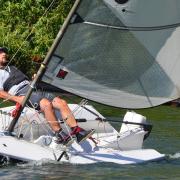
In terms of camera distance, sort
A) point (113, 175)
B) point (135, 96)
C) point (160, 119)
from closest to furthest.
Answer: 1. point (113, 175)
2. point (135, 96)
3. point (160, 119)

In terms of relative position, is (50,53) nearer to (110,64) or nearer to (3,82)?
(110,64)

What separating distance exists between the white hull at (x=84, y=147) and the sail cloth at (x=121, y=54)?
858 mm

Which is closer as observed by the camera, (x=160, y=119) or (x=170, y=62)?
(x=170, y=62)

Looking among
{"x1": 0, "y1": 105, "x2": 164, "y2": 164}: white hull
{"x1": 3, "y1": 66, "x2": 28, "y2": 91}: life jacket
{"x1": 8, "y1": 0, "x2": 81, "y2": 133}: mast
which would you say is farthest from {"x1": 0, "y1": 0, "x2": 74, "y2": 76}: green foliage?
{"x1": 8, "y1": 0, "x2": 81, "y2": 133}: mast

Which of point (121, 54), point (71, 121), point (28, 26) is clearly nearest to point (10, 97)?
point (71, 121)

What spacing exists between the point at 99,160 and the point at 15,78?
6.88 feet

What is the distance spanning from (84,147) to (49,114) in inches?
30.0

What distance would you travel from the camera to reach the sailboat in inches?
535

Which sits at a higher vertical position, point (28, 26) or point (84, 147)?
point (84, 147)

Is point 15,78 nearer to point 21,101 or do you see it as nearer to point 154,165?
point 21,101

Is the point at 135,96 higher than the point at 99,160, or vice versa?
the point at 135,96

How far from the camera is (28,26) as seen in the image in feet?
103

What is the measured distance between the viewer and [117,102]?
1409 cm

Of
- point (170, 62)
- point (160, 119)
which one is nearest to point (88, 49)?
point (170, 62)
